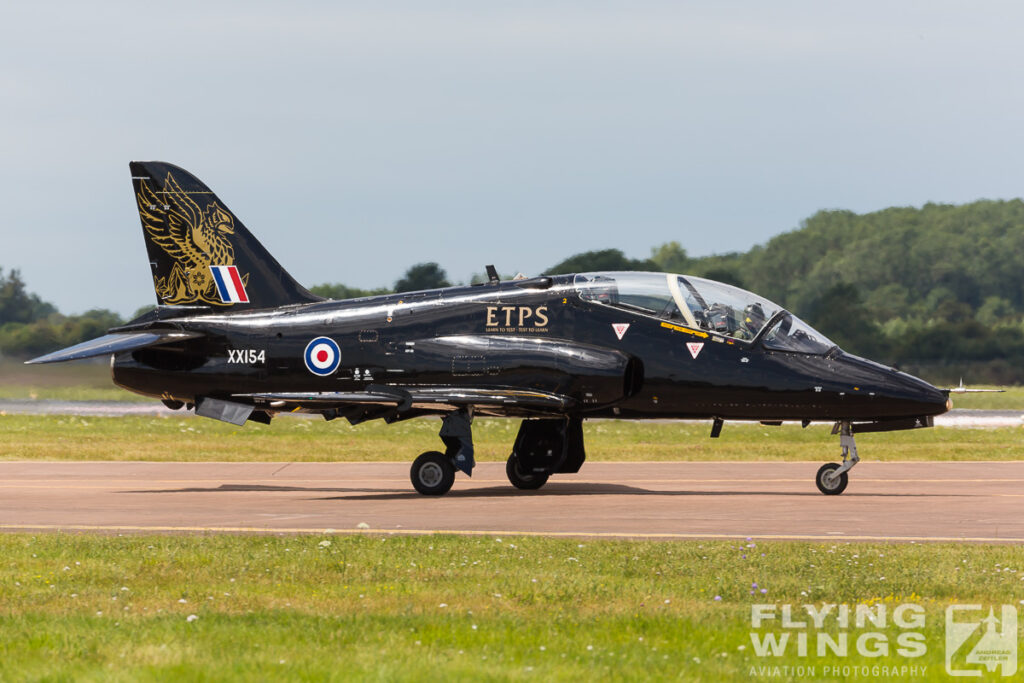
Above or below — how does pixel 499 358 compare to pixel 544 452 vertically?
above

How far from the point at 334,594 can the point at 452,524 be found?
16.7ft

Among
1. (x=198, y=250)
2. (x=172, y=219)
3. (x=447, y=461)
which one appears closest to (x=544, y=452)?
(x=447, y=461)

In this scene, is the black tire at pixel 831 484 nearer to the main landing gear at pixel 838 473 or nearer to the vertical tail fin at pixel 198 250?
the main landing gear at pixel 838 473

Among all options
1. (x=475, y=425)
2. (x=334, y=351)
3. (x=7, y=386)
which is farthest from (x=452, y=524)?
(x=7, y=386)

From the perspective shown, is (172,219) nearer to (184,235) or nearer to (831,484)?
(184,235)

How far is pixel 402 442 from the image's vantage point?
31.1 meters

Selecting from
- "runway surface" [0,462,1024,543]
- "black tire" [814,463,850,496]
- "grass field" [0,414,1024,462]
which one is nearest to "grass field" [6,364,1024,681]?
"runway surface" [0,462,1024,543]

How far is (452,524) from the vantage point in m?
15.3

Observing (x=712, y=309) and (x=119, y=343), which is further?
(x=119, y=343)

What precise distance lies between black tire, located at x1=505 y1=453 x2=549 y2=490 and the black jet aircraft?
0.02m

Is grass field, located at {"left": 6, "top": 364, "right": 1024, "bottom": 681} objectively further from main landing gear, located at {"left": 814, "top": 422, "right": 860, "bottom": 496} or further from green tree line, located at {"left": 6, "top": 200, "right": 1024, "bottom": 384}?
green tree line, located at {"left": 6, "top": 200, "right": 1024, "bottom": 384}

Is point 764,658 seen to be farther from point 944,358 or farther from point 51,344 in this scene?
point 944,358

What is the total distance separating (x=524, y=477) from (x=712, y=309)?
3.92 m

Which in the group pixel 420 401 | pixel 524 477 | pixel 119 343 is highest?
pixel 119 343
